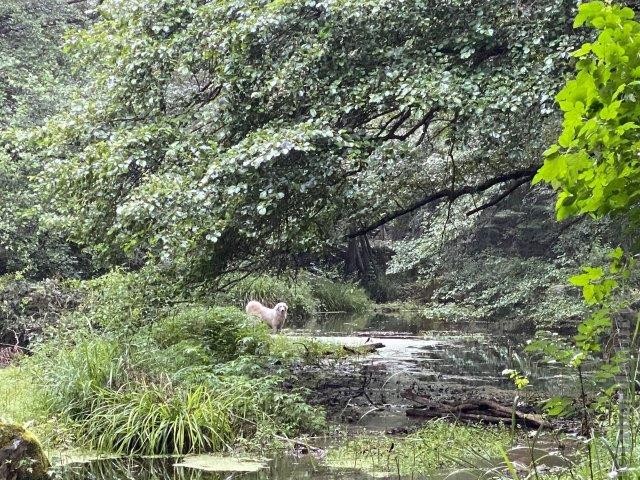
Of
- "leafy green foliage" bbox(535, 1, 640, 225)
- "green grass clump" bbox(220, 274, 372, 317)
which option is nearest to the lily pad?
"leafy green foliage" bbox(535, 1, 640, 225)

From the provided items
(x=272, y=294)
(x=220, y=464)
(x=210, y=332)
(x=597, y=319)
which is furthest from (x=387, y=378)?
(x=272, y=294)

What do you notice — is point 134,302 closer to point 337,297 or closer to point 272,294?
point 272,294

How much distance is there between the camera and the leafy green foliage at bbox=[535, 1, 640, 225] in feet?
9.24

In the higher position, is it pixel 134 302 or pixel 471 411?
pixel 134 302

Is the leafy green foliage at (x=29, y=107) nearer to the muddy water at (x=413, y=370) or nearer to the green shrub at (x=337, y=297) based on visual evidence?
the muddy water at (x=413, y=370)

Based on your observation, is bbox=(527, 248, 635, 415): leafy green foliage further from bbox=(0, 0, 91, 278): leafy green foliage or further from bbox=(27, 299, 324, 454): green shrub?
bbox=(0, 0, 91, 278): leafy green foliage

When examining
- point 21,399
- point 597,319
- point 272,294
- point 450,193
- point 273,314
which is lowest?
point 21,399

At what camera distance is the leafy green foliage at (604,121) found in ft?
9.24

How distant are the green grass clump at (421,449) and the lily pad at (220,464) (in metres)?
0.62

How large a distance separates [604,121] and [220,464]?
14.8 feet

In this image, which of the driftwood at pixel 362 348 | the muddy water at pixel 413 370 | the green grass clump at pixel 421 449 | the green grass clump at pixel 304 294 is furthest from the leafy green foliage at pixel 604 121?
the green grass clump at pixel 304 294

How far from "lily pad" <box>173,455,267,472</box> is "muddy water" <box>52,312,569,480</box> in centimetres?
4

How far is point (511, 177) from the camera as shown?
10.8m

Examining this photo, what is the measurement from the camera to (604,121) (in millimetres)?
2822
